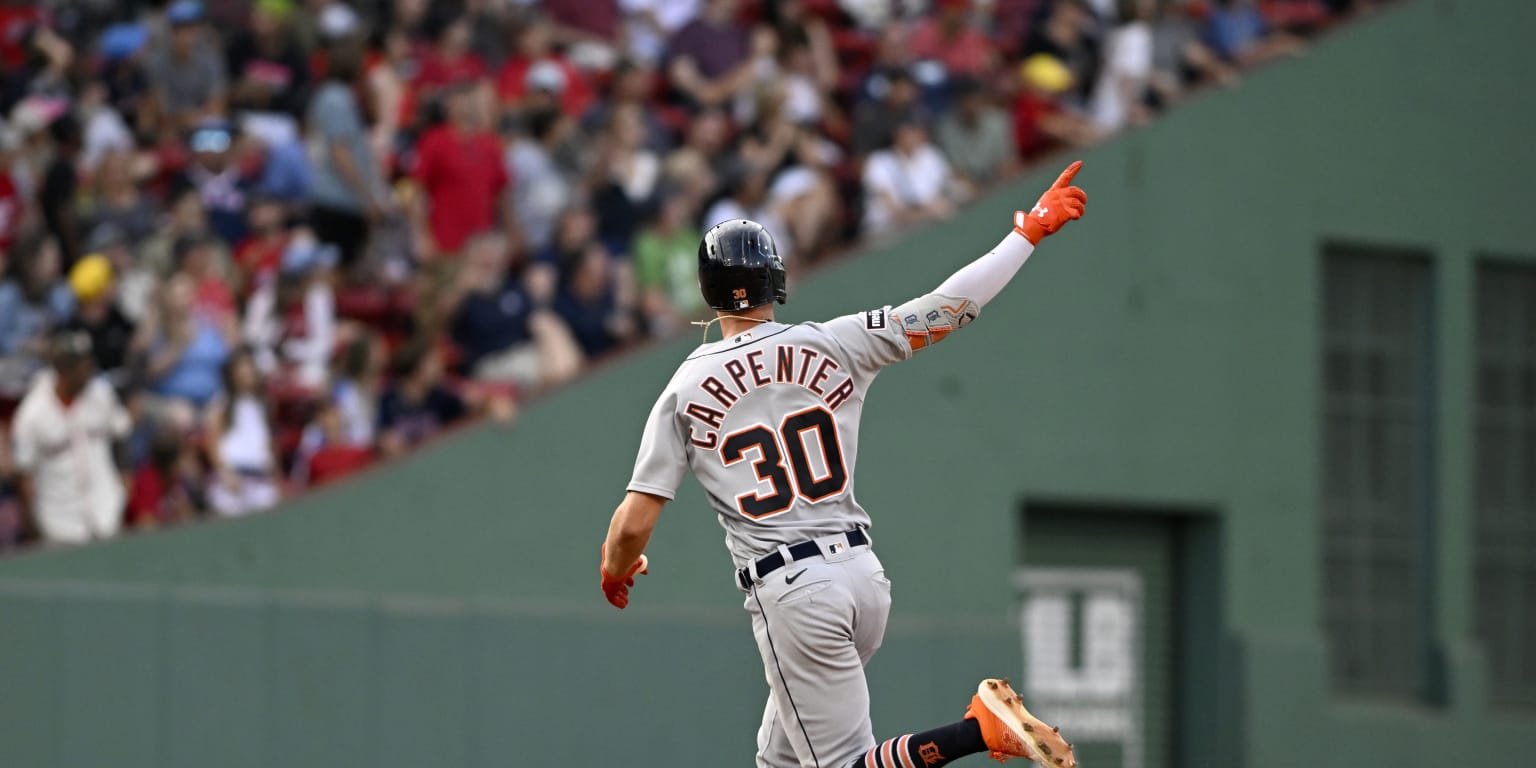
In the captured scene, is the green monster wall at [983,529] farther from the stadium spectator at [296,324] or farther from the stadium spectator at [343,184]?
the stadium spectator at [343,184]

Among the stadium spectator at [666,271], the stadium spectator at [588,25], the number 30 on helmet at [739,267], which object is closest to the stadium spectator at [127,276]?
the stadium spectator at [666,271]

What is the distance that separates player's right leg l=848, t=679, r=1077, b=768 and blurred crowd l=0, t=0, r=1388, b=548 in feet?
17.7

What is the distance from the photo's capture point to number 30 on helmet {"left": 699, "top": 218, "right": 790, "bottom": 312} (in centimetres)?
694

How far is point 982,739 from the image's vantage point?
21.9 feet

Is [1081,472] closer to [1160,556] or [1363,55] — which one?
[1160,556]

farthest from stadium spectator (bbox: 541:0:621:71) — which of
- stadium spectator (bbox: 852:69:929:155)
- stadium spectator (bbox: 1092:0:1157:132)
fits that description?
stadium spectator (bbox: 1092:0:1157:132)

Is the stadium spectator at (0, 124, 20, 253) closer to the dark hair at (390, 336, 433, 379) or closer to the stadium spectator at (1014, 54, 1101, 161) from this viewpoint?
the dark hair at (390, 336, 433, 379)

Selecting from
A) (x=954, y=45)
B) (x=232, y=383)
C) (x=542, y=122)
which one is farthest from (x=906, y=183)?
(x=232, y=383)

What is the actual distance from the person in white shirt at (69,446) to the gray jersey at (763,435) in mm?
4696

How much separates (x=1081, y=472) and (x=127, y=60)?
22.1ft

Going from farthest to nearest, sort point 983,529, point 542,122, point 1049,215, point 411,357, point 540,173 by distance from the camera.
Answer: point 983,529 < point 542,122 < point 540,173 < point 411,357 < point 1049,215

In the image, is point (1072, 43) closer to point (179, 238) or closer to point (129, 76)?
point (129, 76)

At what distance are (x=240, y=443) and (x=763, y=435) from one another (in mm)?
5034

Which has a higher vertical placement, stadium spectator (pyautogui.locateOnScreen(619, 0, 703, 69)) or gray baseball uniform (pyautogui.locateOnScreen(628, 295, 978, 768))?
stadium spectator (pyautogui.locateOnScreen(619, 0, 703, 69))
